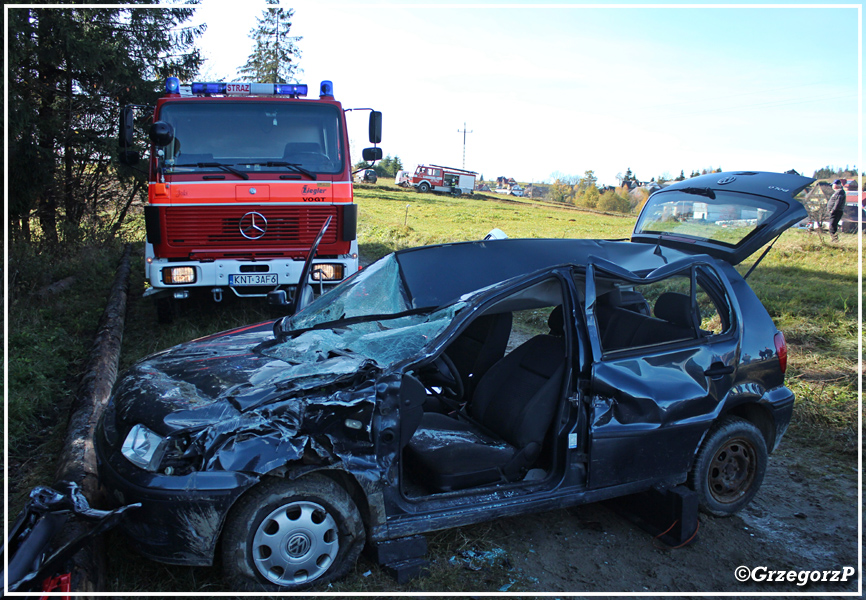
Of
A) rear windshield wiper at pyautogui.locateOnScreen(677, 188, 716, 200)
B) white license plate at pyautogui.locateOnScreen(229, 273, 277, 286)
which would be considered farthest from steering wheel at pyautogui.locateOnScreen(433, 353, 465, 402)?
white license plate at pyautogui.locateOnScreen(229, 273, 277, 286)

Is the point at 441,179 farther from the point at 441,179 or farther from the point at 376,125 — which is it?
the point at 376,125

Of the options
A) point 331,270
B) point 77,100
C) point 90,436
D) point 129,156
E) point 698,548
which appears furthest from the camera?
point 77,100

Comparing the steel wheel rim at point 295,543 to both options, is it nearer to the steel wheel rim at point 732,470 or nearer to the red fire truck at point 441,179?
the steel wheel rim at point 732,470

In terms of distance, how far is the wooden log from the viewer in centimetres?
264

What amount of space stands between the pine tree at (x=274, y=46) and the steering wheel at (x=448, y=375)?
3988 centimetres

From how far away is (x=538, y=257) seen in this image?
4.32 metres

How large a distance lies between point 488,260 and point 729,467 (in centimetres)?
199

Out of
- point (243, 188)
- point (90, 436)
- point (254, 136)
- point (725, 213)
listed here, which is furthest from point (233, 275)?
point (725, 213)

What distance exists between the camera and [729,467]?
378cm

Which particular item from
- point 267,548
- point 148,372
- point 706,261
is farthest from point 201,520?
point 706,261

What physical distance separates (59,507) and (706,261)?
11.8 ft

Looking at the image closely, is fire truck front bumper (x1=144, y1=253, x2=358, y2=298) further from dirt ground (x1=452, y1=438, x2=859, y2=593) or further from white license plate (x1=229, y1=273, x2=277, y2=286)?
dirt ground (x1=452, y1=438, x2=859, y2=593)

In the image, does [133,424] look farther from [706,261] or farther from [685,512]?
[706,261]

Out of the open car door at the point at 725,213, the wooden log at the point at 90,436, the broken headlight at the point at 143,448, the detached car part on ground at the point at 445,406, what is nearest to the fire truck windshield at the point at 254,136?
the wooden log at the point at 90,436
